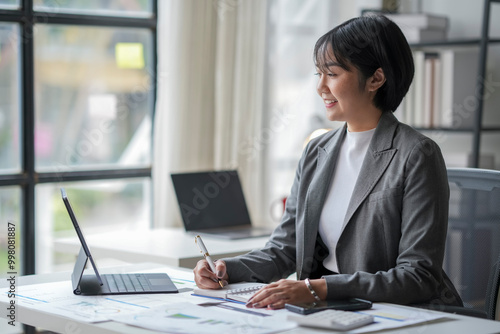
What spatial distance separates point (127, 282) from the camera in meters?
1.93

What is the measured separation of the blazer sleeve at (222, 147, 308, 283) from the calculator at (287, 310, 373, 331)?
1.40 feet

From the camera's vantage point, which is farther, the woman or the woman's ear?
the woman's ear

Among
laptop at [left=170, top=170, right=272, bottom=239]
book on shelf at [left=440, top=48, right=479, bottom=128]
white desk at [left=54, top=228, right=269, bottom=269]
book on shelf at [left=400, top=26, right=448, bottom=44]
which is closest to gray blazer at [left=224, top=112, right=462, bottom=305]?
white desk at [left=54, top=228, right=269, bottom=269]

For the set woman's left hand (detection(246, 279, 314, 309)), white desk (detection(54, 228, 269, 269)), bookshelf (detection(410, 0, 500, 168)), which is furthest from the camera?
bookshelf (detection(410, 0, 500, 168))


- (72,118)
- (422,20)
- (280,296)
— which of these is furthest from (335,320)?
(422,20)

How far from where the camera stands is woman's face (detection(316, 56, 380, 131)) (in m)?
1.99

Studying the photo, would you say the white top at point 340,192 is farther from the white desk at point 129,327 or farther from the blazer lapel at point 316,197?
the white desk at point 129,327

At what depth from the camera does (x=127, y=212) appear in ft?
12.3

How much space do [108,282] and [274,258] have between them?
17.7 inches

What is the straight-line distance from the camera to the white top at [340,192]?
6.60 feet

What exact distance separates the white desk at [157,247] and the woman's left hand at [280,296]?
34.9 inches

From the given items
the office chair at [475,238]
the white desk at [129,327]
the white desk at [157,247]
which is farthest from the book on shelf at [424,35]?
the white desk at [129,327]

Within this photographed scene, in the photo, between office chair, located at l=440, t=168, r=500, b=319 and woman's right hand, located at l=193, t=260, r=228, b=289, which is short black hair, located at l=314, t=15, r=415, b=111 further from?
woman's right hand, located at l=193, t=260, r=228, b=289

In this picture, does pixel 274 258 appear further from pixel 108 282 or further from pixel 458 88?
pixel 458 88
